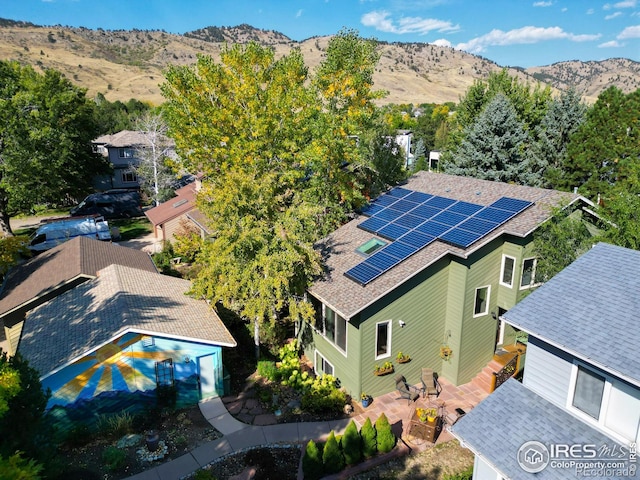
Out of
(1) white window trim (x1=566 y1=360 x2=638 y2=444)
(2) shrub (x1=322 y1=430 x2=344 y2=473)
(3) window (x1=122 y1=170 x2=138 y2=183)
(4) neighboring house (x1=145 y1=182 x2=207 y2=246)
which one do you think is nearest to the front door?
(2) shrub (x1=322 y1=430 x2=344 y2=473)

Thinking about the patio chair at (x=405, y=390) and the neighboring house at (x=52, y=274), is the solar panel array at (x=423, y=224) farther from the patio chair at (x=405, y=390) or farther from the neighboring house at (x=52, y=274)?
the neighboring house at (x=52, y=274)

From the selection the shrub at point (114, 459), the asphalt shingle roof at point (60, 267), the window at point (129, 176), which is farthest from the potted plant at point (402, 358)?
the window at point (129, 176)

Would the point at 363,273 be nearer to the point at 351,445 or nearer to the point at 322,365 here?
the point at 322,365

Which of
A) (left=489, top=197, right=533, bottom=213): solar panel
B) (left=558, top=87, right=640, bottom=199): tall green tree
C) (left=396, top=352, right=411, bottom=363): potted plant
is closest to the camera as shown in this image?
(left=396, top=352, right=411, bottom=363): potted plant

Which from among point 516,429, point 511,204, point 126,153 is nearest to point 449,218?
point 511,204

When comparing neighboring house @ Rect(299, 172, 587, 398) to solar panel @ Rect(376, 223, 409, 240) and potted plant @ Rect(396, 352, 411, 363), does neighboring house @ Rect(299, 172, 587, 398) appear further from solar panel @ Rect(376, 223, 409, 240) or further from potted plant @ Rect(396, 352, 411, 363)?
potted plant @ Rect(396, 352, 411, 363)

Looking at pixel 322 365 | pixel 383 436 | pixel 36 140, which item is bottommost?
pixel 322 365
